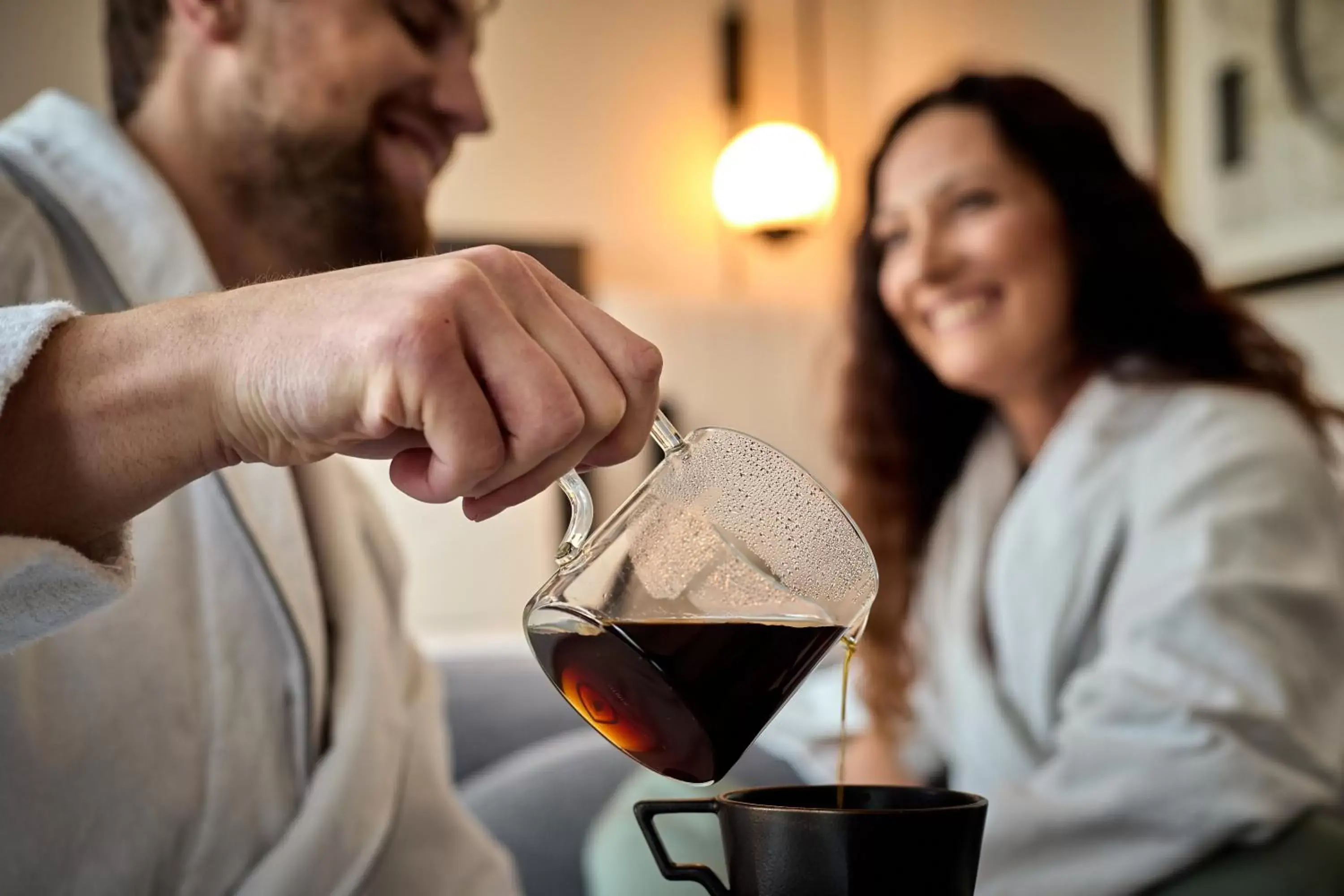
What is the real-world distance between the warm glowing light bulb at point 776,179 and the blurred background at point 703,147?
5 centimetres

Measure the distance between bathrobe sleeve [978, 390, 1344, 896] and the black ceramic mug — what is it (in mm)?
603

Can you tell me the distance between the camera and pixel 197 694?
0.87m

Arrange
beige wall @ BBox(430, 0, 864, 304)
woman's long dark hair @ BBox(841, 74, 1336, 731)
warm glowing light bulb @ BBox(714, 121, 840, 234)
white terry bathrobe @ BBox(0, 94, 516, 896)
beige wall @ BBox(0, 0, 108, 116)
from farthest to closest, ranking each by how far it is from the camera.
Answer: beige wall @ BBox(430, 0, 864, 304) < warm glowing light bulb @ BBox(714, 121, 840, 234) < beige wall @ BBox(0, 0, 108, 116) < woman's long dark hair @ BBox(841, 74, 1336, 731) < white terry bathrobe @ BBox(0, 94, 516, 896)

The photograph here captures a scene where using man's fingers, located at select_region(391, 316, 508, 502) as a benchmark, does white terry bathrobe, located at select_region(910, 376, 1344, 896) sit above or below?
below

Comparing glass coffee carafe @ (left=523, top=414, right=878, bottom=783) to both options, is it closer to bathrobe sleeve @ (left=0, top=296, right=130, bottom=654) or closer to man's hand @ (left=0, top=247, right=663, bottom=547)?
man's hand @ (left=0, top=247, right=663, bottom=547)

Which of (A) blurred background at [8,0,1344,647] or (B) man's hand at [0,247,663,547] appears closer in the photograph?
(B) man's hand at [0,247,663,547]

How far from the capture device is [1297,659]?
119 cm

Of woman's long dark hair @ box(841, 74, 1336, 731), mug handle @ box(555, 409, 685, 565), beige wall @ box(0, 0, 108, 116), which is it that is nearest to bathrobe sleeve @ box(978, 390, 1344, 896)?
woman's long dark hair @ box(841, 74, 1336, 731)

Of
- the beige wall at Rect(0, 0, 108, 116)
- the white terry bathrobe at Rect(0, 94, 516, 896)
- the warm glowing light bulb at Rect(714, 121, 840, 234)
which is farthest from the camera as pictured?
the warm glowing light bulb at Rect(714, 121, 840, 234)

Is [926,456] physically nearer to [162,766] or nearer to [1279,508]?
[1279,508]

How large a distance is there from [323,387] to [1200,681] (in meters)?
0.96

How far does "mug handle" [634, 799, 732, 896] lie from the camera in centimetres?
51

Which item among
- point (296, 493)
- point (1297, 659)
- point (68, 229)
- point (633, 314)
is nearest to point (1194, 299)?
point (1297, 659)

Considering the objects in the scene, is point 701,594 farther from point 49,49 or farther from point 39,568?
point 49,49
